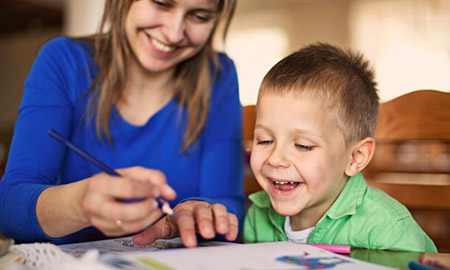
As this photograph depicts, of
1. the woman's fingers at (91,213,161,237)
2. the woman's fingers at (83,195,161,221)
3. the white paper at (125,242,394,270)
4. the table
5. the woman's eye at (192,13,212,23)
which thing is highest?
the woman's eye at (192,13,212,23)

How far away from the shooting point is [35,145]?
1066 mm

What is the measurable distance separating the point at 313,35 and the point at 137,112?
568 centimetres

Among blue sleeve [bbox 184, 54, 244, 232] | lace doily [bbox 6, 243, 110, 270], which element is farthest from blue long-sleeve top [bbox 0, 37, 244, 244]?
lace doily [bbox 6, 243, 110, 270]

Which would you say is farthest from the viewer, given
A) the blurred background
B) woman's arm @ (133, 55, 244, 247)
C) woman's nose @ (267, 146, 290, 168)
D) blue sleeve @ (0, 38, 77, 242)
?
the blurred background

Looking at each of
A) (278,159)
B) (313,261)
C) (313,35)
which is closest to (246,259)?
(313,261)

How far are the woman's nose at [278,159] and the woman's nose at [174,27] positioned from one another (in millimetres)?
379

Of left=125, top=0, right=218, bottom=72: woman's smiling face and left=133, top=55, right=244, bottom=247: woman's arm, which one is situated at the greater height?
left=125, top=0, right=218, bottom=72: woman's smiling face

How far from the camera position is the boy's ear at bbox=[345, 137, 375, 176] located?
1.03m

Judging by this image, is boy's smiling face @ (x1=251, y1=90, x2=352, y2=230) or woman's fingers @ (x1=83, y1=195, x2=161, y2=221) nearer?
woman's fingers @ (x1=83, y1=195, x2=161, y2=221)

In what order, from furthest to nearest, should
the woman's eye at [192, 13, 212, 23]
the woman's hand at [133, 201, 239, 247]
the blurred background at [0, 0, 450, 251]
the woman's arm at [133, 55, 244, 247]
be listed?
1. the blurred background at [0, 0, 450, 251]
2. the woman's arm at [133, 55, 244, 247]
3. the woman's eye at [192, 13, 212, 23]
4. the woman's hand at [133, 201, 239, 247]

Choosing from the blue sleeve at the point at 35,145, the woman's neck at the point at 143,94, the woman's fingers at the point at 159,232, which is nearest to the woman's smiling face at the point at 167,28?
the woman's neck at the point at 143,94

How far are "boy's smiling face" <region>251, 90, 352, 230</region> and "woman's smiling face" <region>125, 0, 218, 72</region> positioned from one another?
0.98 ft

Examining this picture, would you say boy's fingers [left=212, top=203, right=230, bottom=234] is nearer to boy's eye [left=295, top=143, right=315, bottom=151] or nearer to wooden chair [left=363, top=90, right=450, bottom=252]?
boy's eye [left=295, top=143, right=315, bottom=151]

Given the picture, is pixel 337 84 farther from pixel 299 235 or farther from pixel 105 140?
pixel 105 140
